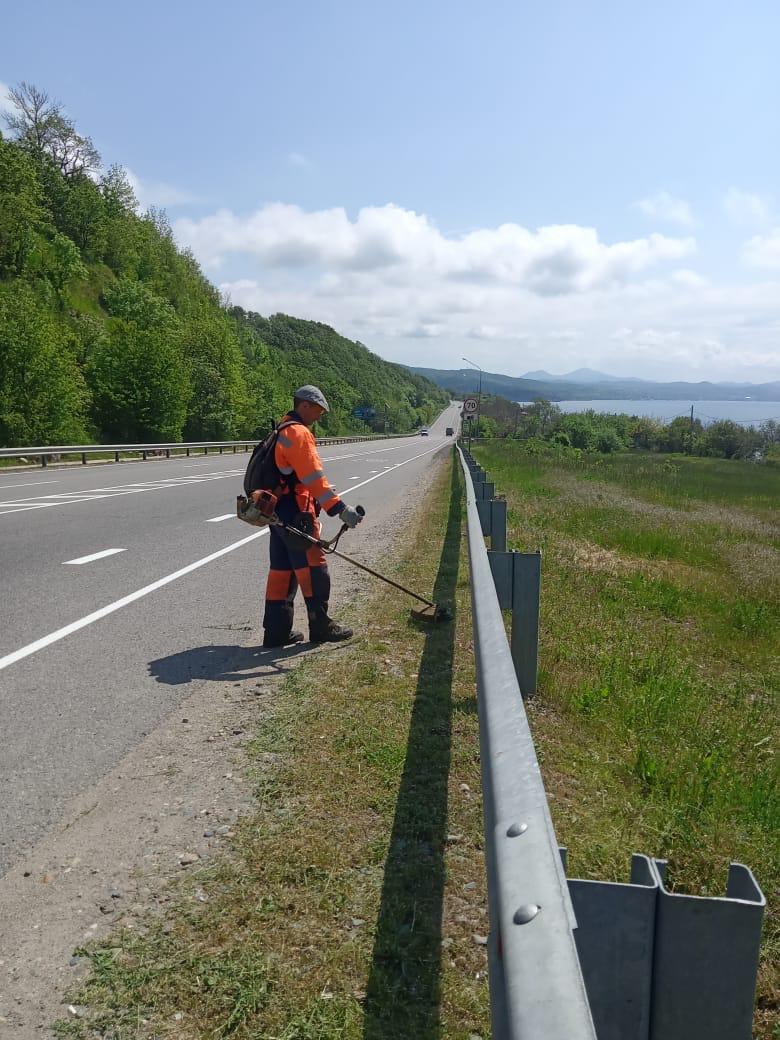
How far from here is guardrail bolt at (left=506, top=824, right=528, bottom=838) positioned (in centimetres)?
158

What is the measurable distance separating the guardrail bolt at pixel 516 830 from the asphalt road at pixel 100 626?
241 centimetres

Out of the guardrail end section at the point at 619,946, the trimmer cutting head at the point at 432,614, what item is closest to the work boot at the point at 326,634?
the trimmer cutting head at the point at 432,614

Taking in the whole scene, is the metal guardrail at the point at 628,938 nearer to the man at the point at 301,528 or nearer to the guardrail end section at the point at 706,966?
the guardrail end section at the point at 706,966

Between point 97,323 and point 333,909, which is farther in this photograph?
point 97,323

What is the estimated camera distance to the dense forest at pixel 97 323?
44.8 m

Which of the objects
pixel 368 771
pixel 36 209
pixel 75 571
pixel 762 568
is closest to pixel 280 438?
pixel 368 771

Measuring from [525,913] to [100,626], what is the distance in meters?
5.92

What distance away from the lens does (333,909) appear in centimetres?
285

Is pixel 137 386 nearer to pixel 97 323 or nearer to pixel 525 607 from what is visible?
pixel 97 323

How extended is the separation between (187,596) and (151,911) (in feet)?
17.3

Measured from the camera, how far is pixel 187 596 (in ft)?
26.1

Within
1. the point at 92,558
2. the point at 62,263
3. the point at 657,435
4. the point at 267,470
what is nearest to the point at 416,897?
the point at 267,470

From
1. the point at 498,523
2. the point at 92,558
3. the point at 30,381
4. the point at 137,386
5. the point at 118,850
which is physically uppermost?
the point at 137,386

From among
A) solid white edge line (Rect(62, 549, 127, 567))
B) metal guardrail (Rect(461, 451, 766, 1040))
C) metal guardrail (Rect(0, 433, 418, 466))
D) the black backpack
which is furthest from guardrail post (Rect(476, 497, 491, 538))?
metal guardrail (Rect(0, 433, 418, 466))
